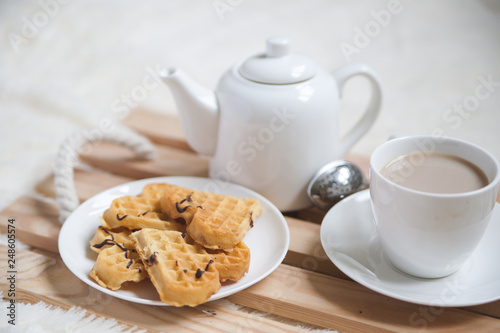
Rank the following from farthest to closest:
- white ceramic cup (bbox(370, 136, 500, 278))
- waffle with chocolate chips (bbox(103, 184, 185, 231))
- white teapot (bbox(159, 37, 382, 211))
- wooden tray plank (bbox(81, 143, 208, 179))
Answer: wooden tray plank (bbox(81, 143, 208, 179)), white teapot (bbox(159, 37, 382, 211)), waffle with chocolate chips (bbox(103, 184, 185, 231)), white ceramic cup (bbox(370, 136, 500, 278))

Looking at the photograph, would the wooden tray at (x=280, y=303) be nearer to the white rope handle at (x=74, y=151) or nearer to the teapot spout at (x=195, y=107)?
the white rope handle at (x=74, y=151)

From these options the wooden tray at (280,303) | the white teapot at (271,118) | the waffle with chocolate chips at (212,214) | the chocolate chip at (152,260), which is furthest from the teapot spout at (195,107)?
the chocolate chip at (152,260)

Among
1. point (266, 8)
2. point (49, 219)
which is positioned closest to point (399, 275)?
point (49, 219)

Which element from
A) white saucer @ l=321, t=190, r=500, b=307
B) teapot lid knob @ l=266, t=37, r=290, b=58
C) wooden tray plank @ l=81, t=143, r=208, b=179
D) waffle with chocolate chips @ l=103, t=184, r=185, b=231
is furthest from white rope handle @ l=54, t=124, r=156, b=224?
white saucer @ l=321, t=190, r=500, b=307

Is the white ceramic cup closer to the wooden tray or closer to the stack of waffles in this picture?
the wooden tray

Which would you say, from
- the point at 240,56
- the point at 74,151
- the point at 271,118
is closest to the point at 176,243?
the point at 271,118

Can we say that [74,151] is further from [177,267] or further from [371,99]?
[371,99]
